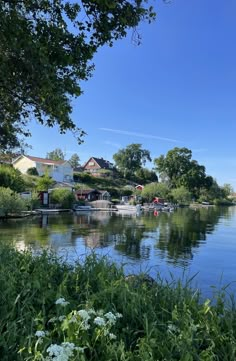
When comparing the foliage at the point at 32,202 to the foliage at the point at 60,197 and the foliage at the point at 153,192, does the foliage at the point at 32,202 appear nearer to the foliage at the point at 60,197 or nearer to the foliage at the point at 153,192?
the foliage at the point at 60,197

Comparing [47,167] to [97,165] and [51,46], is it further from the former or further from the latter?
[51,46]

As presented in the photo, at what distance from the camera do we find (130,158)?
107m

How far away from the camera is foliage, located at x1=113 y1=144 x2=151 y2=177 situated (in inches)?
4158

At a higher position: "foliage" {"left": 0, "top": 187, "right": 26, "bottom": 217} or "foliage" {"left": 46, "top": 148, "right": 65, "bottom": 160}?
"foliage" {"left": 46, "top": 148, "right": 65, "bottom": 160}

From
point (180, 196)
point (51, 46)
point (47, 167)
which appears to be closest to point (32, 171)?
point (47, 167)

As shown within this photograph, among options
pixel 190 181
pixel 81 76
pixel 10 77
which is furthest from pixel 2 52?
pixel 190 181

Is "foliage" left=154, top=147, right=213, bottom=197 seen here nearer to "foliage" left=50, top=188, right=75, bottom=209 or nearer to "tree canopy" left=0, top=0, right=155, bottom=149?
"foliage" left=50, top=188, right=75, bottom=209

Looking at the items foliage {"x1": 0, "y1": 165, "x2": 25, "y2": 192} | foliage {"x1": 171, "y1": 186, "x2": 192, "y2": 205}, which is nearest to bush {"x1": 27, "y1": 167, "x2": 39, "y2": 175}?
foliage {"x1": 0, "y1": 165, "x2": 25, "y2": 192}

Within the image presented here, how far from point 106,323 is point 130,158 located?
104686mm

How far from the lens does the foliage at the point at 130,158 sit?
106m

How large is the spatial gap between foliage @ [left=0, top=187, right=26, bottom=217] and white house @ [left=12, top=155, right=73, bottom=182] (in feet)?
105

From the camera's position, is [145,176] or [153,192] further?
[145,176]

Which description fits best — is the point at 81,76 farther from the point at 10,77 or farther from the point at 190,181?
the point at 190,181

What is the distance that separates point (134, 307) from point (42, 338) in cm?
111
